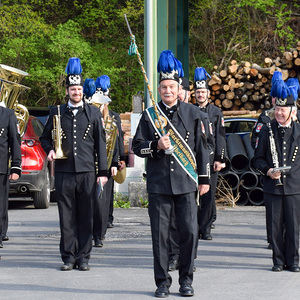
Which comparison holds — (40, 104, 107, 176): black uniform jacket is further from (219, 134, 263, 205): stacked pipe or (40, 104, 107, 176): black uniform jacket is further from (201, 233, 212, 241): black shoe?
(219, 134, 263, 205): stacked pipe

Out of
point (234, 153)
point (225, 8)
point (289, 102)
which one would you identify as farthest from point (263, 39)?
point (289, 102)

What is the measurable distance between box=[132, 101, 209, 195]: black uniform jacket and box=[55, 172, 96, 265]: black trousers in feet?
4.95

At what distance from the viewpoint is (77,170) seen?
881 cm

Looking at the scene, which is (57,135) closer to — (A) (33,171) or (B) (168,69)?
(B) (168,69)

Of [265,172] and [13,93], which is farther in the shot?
[13,93]

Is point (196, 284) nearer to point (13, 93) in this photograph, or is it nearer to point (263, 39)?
point (13, 93)

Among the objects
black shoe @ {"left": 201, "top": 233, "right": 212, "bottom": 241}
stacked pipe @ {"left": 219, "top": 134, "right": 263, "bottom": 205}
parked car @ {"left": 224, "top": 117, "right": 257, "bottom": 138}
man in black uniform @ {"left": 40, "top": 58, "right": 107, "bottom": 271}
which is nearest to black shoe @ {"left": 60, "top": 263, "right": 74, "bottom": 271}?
man in black uniform @ {"left": 40, "top": 58, "right": 107, "bottom": 271}

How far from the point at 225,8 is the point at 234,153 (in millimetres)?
19942

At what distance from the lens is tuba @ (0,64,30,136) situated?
10.6 m

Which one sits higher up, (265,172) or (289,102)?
(289,102)

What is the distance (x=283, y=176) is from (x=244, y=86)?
13281mm

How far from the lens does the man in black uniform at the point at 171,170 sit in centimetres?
730

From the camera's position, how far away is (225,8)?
34500 mm

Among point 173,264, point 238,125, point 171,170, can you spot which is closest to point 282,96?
point 171,170
